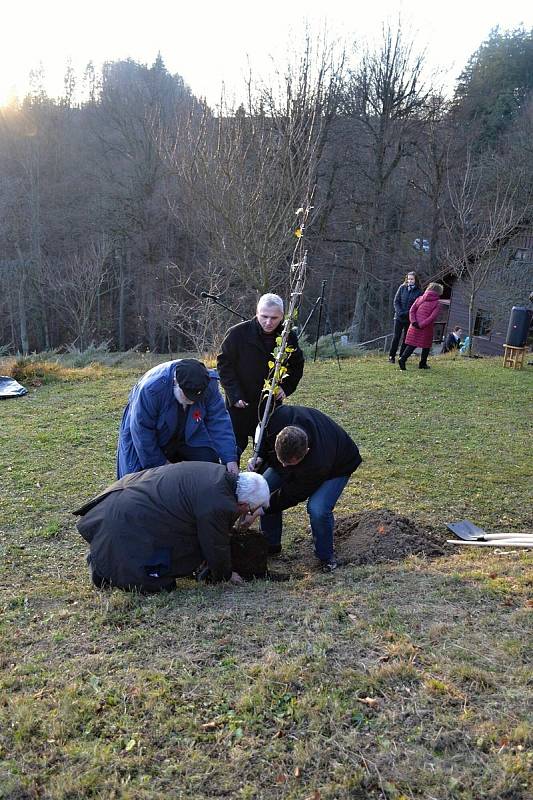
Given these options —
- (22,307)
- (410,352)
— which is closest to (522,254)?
(410,352)

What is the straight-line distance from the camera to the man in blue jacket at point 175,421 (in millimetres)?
3816

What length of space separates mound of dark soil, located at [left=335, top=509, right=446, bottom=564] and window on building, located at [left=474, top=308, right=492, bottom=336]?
62.8ft

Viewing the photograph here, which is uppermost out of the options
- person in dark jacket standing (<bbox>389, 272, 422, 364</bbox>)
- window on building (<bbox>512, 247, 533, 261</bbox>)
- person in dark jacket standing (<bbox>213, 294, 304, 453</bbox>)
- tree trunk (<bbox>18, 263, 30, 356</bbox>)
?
window on building (<bbox>512, 247, 533, 261</bbox>)

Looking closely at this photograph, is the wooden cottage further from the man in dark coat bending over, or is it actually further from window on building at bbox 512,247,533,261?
the man in dark coat bending over

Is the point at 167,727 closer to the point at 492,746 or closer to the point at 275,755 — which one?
the point at 275,755

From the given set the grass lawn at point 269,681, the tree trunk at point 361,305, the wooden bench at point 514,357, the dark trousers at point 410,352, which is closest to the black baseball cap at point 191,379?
the grass lawn at point 269,681

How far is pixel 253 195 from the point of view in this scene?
12.2 meters

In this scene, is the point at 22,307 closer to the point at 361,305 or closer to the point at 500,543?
the point at 361,305

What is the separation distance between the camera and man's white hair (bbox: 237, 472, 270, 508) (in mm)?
3354

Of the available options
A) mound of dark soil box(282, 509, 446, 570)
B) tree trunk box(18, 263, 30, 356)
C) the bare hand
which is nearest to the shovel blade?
mound of dark soil box(282, 509, 446, 570)

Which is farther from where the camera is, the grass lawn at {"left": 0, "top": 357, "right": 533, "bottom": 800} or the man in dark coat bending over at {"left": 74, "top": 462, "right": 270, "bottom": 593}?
the man in dark coat bending over at {"left": 74, "top": 462, "right": 270, "bottom": 593}

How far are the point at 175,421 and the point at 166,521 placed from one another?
868mm

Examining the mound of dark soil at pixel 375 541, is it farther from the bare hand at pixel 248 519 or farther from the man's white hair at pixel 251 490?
the man's white hair at pixel 251 490

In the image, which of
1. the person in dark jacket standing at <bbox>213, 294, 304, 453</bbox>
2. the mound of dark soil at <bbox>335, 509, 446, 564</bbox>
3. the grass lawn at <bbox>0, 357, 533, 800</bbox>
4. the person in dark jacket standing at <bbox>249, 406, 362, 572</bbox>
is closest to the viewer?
the grass lawn at <bbox>0, 357, 533, 800</bbox>
